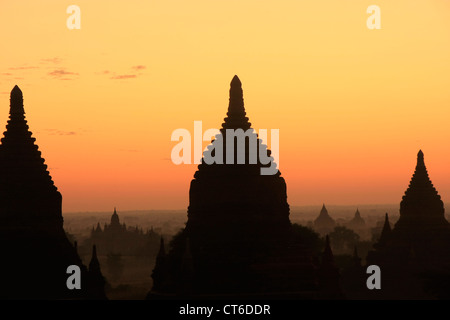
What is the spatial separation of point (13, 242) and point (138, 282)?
77433 millimetres

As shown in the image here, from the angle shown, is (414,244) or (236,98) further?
(414,244)

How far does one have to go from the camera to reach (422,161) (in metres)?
77.9

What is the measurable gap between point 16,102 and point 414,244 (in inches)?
920

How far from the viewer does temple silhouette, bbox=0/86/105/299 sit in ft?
193

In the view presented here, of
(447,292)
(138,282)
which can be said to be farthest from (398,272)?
(138,282)

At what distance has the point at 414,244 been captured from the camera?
7569 cm

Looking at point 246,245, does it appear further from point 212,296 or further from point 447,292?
point 447,292

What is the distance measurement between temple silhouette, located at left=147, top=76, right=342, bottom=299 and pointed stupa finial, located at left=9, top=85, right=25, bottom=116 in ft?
26.7

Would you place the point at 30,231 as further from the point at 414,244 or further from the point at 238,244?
the point at 414,244

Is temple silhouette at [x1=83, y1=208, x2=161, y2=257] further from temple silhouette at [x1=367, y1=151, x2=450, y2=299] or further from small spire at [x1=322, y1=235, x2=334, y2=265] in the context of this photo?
small spire at [x1=322, y1=235, x2=334, y2=265]

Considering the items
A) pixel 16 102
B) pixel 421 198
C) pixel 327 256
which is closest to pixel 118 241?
pixel 421 198

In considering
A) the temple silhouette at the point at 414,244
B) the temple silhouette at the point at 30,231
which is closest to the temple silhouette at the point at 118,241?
the temple silhouette at the point at 414,244

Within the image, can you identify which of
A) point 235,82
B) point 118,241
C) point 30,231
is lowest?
point 118,241

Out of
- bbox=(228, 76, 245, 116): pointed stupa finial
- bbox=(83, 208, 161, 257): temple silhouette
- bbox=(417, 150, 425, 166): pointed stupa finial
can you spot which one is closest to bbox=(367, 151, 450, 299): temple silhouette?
bbox=(417, 150, 425, 166): pointed stupa finial
